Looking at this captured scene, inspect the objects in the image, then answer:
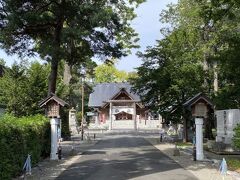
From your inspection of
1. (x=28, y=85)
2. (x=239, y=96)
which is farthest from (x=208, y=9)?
(x=28, y=85)

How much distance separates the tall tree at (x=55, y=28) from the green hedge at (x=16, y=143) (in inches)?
374

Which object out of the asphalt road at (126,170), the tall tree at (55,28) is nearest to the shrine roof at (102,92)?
the tall tree at (55,28)

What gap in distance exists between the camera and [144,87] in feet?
135

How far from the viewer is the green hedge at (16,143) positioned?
47.2ft

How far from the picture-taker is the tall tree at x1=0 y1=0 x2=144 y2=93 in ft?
100.0

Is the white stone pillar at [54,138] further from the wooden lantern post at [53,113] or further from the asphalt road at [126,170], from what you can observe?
the asphalt road at [126,170]

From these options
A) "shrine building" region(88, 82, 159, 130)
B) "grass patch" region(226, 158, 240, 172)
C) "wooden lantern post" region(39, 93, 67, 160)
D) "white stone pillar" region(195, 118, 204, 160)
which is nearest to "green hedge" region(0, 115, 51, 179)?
"wooden lantern post" region(39, 93, 67, 160)

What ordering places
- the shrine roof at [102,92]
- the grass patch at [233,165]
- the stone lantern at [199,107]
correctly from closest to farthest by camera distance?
the grass patch at [233,165], the stone lantern at [199,107], the shrine roof at [102,92]

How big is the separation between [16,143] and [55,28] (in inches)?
714

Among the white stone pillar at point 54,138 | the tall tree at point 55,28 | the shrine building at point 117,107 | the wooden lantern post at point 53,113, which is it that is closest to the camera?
the white stone pillar at point 54,138

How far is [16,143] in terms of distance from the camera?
53.5ft

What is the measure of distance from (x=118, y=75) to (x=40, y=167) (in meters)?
98.5

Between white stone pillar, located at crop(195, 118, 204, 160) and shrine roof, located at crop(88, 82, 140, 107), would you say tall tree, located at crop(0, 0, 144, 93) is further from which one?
shrine roof, located at crop(88, 82, 140, 107)

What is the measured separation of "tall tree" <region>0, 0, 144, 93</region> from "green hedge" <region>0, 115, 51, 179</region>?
374 inches
